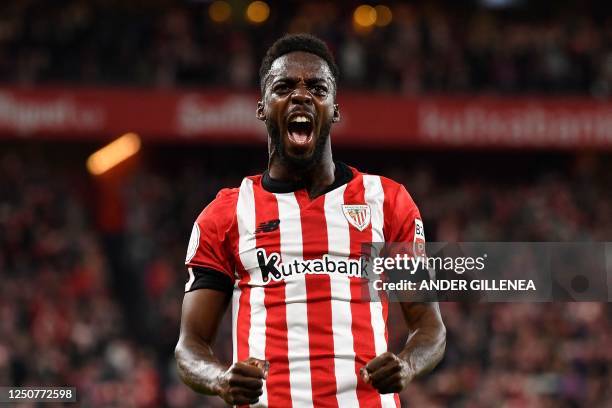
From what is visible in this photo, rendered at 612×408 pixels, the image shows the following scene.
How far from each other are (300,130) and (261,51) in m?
14.0

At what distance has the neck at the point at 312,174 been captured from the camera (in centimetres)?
420

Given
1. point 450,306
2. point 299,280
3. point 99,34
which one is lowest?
point 299,280

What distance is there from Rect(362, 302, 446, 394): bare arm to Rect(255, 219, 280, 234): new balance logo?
0.51m

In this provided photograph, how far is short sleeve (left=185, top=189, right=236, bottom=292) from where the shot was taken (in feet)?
13.4

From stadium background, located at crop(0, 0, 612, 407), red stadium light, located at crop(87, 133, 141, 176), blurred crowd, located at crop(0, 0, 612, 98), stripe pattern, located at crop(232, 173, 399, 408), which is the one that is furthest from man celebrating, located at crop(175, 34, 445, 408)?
red stadium light, located at crop(87, 133, 141, 176)

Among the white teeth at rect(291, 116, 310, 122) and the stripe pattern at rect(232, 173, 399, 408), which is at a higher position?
the white teeth at rect(291, 116, 310, 122)

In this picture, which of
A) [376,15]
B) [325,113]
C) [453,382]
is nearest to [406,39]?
[376,15]

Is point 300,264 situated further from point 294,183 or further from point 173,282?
point 173,282

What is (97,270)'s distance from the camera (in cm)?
1543

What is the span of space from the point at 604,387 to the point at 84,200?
9.27 meters

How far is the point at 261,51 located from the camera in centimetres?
1798

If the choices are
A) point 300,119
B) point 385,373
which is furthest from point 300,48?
point 385,373

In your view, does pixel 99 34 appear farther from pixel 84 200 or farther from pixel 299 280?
pixel 299 280

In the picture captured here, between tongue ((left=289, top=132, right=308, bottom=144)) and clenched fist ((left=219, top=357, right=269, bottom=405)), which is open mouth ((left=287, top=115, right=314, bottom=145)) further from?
clenched fist ((left=219, top=357, right=269, bottom=405))
